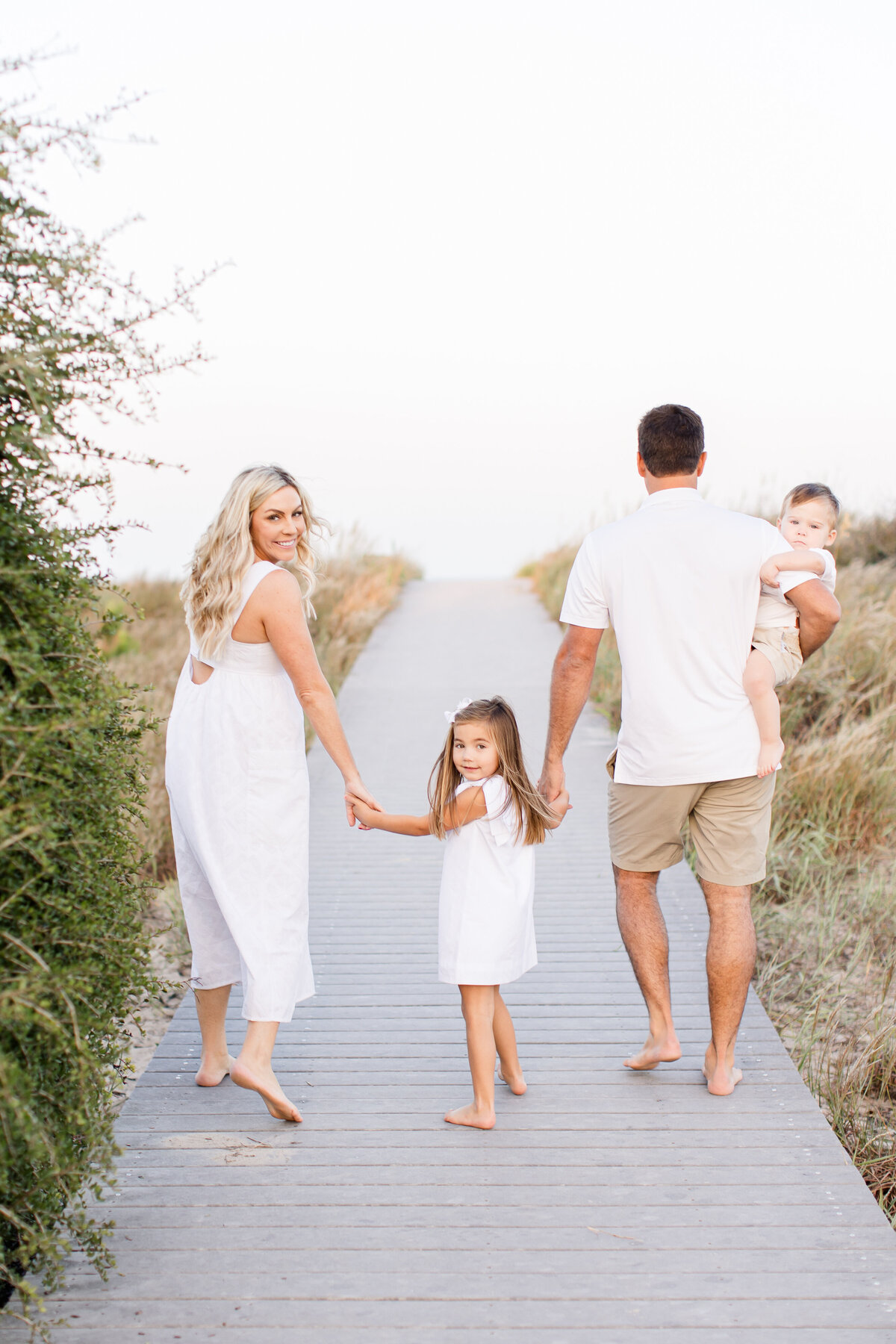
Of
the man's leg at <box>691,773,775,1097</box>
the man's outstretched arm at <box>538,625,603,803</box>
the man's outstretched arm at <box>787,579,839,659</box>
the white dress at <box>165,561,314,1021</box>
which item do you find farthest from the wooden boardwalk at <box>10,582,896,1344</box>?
the man's outstretched arm at <box>787,579,839,659</box>

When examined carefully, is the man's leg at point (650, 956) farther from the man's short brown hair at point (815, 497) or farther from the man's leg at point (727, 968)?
the man's short brown hair at point (815, 497)

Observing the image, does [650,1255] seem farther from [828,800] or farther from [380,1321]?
[828,800]

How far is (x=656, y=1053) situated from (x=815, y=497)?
1872 millimetres

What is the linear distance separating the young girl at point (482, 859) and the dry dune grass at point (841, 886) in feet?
4.09

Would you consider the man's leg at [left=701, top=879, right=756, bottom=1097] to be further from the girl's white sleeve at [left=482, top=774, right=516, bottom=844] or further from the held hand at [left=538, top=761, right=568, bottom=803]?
the girl's white sleeve at [left=482, top=774, right=516, bottom=844]

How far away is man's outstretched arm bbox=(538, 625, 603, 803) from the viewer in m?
3.53

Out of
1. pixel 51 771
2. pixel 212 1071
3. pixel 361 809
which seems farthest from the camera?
pixel 212 1071

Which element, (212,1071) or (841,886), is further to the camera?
(841,886)

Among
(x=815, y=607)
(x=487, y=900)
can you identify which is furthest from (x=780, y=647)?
(x=487, y=900)

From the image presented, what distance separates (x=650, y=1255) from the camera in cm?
276

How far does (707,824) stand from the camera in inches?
139

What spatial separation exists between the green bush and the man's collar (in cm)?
155

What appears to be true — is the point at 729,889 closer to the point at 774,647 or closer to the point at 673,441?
the point at 774,647

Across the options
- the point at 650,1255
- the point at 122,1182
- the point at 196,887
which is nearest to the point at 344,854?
the point at 196,887
